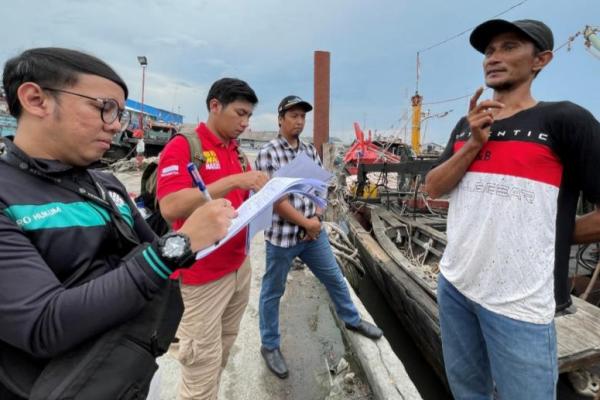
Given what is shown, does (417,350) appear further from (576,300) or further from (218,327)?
(218,327)

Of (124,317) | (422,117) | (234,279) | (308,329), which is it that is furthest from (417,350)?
(422,117)

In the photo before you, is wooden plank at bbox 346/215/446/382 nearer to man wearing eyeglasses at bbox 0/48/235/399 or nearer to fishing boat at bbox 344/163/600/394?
fishing boat at bbox 344/163/600/394

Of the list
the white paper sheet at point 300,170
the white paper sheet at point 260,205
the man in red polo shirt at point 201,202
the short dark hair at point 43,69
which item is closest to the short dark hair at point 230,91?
the man in red polo shirt at point 201,202

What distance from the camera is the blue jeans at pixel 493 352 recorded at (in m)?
1.27

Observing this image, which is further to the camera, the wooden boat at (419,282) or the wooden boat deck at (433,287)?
the wooden boat at (419,282)

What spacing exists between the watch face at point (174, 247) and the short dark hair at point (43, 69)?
1.64 feet

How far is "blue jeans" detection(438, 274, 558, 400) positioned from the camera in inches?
49.9

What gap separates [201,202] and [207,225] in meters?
0.52

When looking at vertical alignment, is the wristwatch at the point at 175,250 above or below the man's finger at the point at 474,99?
below

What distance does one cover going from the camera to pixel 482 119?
1350 mm

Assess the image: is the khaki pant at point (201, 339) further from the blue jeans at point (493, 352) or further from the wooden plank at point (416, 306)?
the wooden plank at point (416, 306)

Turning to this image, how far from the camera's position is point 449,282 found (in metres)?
1.61

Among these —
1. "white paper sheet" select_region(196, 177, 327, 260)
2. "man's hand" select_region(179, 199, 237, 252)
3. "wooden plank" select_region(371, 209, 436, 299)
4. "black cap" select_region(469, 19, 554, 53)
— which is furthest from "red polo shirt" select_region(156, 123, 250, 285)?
"wooden plank" select_region(371, 209, 436, 299)

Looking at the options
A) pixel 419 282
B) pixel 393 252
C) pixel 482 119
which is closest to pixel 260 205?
pixel 482 119
